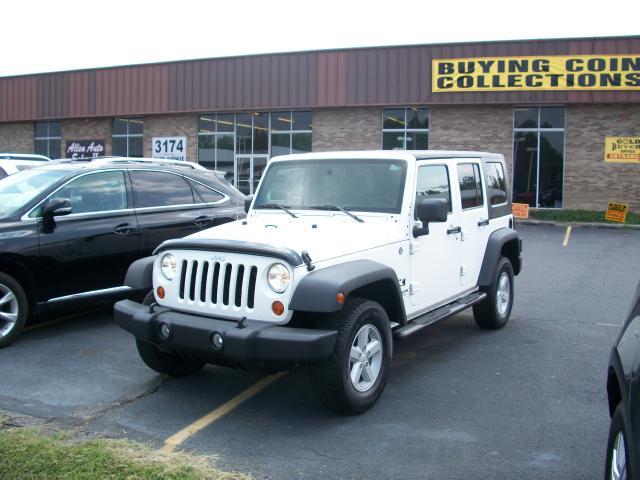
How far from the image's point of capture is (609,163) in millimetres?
20109

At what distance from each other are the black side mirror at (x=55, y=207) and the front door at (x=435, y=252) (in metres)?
3.46

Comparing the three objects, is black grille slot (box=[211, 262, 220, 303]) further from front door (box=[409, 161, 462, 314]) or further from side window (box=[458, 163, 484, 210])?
side window (box=[458, 163, 484, 210])

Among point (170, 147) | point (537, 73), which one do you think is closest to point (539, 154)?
point (537, 73)

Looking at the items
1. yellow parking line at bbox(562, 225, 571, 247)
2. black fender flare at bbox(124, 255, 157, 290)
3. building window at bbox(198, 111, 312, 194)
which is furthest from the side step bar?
building window at bbox(198, 111, 312, 194)

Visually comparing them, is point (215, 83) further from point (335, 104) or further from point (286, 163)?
point (286, 163)

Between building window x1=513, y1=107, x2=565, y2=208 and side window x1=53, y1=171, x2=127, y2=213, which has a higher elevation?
building window x1=513, y1=107, x2=565, y2=208

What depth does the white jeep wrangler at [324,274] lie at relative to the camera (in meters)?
4.46

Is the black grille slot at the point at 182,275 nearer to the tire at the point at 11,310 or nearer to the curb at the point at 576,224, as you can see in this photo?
the tire at the point at 11,310

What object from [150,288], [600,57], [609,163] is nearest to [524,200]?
[609,163]

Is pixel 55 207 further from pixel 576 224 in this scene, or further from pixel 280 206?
pixel 576 224

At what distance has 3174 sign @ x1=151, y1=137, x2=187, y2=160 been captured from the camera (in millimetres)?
24984

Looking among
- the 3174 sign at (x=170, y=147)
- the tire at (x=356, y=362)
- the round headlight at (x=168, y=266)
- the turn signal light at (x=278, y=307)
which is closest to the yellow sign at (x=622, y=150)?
the 3174 sign at (x=170, y=147)

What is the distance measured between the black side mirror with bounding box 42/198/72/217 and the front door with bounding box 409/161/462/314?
3455 mm

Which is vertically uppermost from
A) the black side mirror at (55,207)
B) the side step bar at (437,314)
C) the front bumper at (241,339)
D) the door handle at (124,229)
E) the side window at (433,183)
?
the side window at (433,183)
